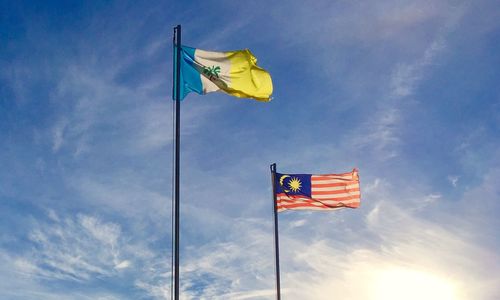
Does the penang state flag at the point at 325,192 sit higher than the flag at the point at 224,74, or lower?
lower

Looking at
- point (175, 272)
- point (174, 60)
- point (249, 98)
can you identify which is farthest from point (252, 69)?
point (175, 272)

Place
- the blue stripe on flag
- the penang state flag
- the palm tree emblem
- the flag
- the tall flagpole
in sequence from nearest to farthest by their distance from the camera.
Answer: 1. the tall flagpole
2. the blue stripe on flag
3. the flag
4. the palm tree emblem
5. the penang state flag

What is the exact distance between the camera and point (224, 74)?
26.1m

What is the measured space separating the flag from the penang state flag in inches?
344

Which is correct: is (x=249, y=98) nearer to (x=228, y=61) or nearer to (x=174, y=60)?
(x=228, y=61)

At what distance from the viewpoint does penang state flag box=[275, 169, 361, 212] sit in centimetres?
3478

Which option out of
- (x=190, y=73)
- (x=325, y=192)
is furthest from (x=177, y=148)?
(x=325, y=192)

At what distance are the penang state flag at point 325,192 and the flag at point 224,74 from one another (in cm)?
875

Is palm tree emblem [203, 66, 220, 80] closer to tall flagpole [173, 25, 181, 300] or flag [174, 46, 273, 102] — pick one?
flag [174, 46, 273, 102]

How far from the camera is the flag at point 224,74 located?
83.3 ft

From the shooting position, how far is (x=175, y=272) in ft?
66.6

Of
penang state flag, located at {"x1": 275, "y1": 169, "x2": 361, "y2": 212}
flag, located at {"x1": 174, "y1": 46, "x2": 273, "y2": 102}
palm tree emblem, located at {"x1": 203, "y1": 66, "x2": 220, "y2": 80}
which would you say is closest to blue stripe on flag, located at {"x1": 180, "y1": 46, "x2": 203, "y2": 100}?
flag, located at {"x1": 174, "y1": 46, "x2": 273, "y2": 102}

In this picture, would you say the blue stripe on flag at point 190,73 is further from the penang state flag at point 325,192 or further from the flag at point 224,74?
the penang state flag at point 325,192

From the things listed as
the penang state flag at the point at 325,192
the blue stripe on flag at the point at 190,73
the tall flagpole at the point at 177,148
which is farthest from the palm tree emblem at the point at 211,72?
the penang state flag at the point at 325,192
